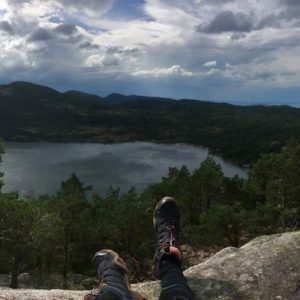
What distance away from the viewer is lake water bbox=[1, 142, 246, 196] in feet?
344

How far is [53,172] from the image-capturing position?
126000mm

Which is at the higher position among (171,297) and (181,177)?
(171,297)

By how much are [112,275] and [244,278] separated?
1.93 metres

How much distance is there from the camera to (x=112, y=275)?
14.8 feet

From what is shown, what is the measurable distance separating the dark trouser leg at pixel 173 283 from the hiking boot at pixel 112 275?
1.28ft

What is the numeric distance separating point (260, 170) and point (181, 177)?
937 cm

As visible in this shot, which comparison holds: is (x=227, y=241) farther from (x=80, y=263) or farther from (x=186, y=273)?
(x=186, y=273)

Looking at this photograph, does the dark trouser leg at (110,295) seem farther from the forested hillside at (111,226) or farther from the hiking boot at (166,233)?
the forested hillside at (111,226)

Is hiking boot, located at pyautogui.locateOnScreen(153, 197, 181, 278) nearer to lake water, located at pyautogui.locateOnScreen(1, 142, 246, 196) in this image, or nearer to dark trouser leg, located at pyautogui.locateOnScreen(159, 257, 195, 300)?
dark trouser leg, located at pyautogui.locateOnScreen(159, 257, 195, 300)

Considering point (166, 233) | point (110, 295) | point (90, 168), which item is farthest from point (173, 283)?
point (90, 168)

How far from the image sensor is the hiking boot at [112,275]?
4.18 metres

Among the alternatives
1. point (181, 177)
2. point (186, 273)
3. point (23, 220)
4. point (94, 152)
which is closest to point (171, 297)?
point (186, 273)

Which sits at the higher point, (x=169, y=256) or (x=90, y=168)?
(x=169, y=256)

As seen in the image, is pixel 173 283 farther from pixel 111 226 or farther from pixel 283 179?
pixel 283 179
